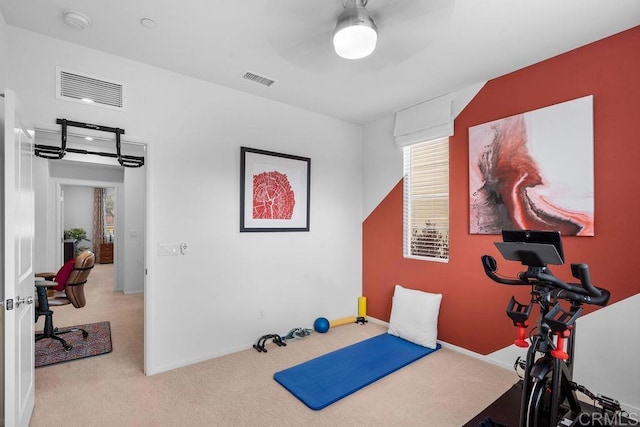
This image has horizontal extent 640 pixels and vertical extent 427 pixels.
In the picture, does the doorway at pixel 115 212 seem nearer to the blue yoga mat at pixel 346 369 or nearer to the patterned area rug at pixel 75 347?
the patterned area rug at pixel 75 347

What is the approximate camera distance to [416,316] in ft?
11.9

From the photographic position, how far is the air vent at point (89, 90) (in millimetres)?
2547

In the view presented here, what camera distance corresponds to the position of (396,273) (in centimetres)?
416

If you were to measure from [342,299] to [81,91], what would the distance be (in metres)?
3.60

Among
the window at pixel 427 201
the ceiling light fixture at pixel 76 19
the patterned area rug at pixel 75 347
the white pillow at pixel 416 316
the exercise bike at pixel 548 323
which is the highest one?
the ceiling light fixture at pixel 76 19

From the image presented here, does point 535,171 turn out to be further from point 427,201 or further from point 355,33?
point 355,33

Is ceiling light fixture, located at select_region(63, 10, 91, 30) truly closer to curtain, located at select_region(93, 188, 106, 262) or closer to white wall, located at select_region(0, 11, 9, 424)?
white wall, located at select_region(0, 11, 9, 424)

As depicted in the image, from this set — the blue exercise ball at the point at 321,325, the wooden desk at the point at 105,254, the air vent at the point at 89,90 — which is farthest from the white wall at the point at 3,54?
the wooden desk at the point at 105,254

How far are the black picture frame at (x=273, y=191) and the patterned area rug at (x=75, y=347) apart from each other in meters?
2.02

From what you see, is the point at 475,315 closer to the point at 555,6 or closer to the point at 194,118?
the point at 555,6

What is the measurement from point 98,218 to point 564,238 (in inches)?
474

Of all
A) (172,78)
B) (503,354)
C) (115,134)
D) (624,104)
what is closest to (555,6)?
(624,104)
